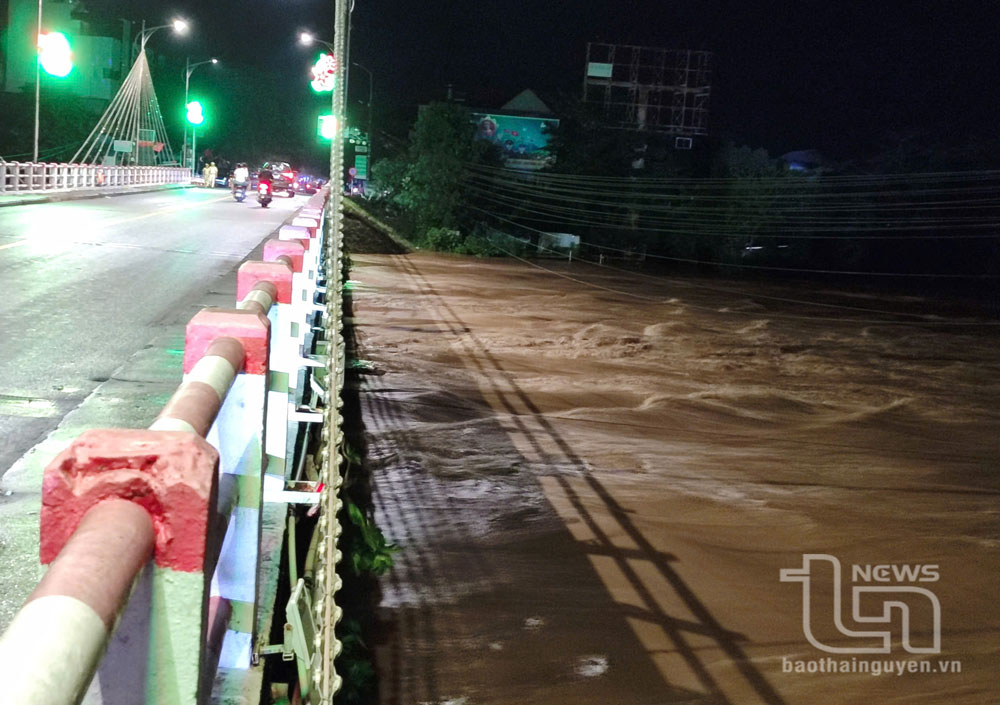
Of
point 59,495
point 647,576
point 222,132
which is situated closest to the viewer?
point 59,495

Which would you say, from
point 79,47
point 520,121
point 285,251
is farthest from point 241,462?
point 79,47

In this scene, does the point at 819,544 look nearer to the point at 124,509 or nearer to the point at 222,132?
the point at 124,509

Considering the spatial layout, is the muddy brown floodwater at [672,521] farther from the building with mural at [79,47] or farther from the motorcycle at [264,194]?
the building with mural at [79,47]

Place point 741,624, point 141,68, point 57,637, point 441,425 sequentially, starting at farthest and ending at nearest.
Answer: point 141,68, point 441,425, point 741,624, point 57,637

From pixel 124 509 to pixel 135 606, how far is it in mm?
173

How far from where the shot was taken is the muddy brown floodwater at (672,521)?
623 centimetres

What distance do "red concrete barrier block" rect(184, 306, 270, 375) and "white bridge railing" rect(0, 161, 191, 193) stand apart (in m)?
32.3

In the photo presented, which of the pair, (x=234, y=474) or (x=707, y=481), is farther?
(x=707, y=481)

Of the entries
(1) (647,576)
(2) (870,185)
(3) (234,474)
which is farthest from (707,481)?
(2) (870,185)

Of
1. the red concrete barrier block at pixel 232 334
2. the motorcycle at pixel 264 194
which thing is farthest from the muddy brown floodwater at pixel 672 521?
the motorcycle at pixel 264 194

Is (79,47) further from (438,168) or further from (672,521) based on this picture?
(672,521)

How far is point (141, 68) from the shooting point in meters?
54.0

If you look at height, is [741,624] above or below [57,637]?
below

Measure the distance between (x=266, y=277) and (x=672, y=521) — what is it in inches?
190
